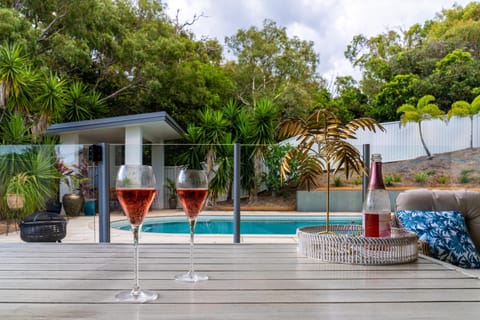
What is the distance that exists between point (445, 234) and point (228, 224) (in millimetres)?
2409

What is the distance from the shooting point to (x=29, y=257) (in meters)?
1.37

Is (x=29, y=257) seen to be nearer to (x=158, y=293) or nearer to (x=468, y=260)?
(x=158, y=293)

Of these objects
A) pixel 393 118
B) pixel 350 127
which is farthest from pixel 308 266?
pixel 393 118

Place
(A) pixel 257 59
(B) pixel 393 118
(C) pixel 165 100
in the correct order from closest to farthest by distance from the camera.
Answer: (C) pixel 165 100
(B) pixel 393 118
(A) pixel 257 59

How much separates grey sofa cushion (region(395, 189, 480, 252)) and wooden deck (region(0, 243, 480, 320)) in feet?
4.18

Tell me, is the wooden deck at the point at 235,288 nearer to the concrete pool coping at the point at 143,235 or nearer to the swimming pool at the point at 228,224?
the concrete pool coping at the point at 143,235

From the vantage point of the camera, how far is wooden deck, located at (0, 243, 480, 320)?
2.65 feet

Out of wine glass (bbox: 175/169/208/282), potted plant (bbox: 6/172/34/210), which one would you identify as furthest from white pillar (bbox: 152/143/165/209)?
wine glass (bbox: 175/169/208/282)

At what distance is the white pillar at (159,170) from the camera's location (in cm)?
437

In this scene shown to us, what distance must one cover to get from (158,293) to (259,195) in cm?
393

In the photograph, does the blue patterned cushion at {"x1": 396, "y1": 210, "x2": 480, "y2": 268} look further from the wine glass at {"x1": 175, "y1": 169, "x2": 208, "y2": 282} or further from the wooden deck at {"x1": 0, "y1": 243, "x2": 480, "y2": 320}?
the wine glass at {"x1": 175, "y1": 169, "x2": 208, "y2": 282}

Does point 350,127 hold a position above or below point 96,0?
below

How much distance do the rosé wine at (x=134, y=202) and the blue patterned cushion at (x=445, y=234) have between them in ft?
6.15

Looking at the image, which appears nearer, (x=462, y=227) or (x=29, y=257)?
(x=29, y=257)
